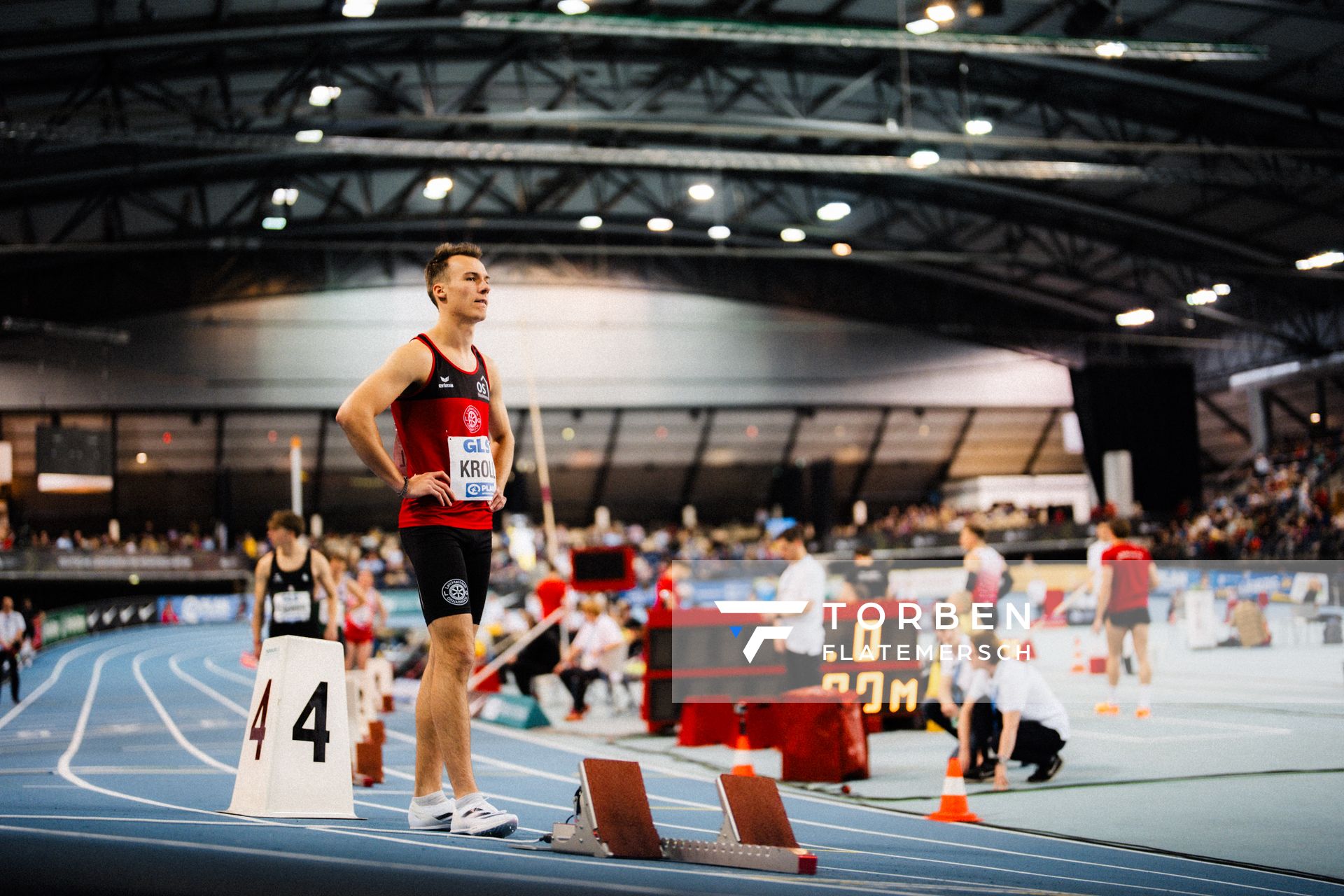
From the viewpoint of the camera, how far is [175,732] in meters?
12.5

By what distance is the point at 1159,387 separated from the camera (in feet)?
127

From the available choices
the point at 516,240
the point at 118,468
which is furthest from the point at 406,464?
the point at 118,468

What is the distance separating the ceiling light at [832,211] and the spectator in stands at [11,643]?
19894 mm

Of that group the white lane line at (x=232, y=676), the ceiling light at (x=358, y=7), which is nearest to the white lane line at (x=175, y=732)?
the white lane line at (x=232, y=676)

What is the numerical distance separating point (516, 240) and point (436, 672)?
34169 millimetres

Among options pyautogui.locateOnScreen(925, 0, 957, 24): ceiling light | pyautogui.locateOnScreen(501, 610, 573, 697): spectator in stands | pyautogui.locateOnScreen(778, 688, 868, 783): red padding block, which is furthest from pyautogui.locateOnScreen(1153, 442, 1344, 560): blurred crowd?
pyautogui.locateOnScreen(778, 688, 868, 783): red padding block

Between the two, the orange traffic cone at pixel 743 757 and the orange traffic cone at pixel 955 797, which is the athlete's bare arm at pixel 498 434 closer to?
the orange traffic cone at pixel 955 797

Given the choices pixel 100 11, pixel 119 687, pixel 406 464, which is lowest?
Result: pixel 119 687

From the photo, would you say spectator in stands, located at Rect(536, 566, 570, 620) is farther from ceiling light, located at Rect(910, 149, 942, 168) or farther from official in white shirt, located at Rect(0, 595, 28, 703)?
ceiling light, located at Rect(910, 149, 942, 168)

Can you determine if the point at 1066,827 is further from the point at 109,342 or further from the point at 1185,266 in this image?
the point at 109,342

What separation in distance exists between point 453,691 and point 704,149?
2626 cm

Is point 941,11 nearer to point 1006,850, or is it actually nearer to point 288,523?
point 288,523

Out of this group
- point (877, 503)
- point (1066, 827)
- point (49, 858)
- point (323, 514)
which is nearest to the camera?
point (49, 858)

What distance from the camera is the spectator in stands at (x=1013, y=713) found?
786 cm
